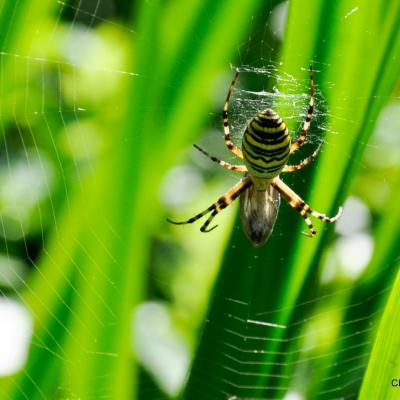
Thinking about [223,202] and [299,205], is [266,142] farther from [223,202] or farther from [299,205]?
[223,202]

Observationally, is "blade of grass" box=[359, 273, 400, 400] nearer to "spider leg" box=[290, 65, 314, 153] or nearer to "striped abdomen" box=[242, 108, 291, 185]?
"striped abdomen" box=[242, 108, 291, 185]

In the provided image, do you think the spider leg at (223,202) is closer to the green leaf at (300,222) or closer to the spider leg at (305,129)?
the spider leg at (305,129)

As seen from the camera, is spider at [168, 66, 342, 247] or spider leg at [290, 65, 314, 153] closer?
spider at [168, 66, 342, 247]

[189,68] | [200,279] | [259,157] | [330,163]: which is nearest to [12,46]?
[189,68]

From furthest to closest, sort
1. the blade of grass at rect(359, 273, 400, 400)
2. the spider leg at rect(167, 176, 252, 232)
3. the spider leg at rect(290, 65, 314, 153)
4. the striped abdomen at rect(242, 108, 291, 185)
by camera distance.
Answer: the spider leg at rect(167, 176, 252, 232)
the spider leg at rect(290, 65, 314, 153)
the striped abdomen at rect(242, 108, 291, 185)
the blade of grass at rect(359, 273, 400, 400)

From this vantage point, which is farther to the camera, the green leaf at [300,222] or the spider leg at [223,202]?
the spider leg at [223,202]

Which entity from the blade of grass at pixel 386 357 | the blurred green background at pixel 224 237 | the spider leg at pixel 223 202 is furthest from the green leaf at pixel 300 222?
the spider leg at pixel 223 202

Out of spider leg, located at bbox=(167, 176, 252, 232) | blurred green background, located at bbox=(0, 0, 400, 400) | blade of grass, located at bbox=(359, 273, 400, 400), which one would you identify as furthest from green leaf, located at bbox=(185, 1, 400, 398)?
spider leg, located at bbox=(167, 176, 252, 232)
